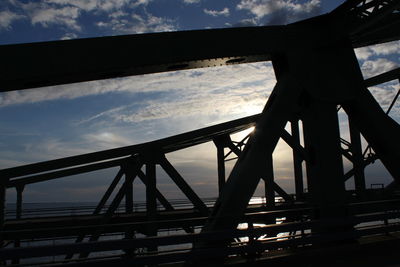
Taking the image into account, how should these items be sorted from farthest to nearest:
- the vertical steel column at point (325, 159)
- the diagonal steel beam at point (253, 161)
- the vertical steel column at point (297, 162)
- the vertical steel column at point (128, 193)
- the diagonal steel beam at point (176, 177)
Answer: the vertical steel column at point (297, 162)
the vertical steel column at point (128, 193)
the diagonal steel beam at point (176, 177)
the vertical steel column at point (325, 159)
the diagonal steel beam at point (253, 161)

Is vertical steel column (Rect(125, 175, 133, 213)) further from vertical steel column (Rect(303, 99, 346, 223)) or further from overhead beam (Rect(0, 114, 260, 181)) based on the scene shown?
vertical steel column (Rect(303, 99, 346, 223))

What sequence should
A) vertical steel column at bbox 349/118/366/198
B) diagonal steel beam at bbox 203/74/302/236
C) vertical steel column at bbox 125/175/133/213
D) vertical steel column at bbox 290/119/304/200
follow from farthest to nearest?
vertical steel column at bbox 290/119/304/200
vertical steel column at bbox 349/118/366/198
vertical steel column at bbox 125/175/133/213
diagonal steel beam at bbox 203/74/302/236

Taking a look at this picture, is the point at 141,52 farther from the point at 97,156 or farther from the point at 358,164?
the point at 358,164

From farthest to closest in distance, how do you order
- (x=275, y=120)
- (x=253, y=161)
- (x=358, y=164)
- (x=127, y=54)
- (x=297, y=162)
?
(x=297, y=162) < (x=358, y=164) < (x=275, y=120) < (x=253, y=161) < (x=127, y=54)

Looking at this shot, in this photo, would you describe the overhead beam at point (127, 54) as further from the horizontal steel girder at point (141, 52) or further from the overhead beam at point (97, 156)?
the overhead beam at point (97, 156)

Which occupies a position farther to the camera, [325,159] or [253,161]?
[325,159]

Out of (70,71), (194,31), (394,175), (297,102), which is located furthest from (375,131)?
(70,71)

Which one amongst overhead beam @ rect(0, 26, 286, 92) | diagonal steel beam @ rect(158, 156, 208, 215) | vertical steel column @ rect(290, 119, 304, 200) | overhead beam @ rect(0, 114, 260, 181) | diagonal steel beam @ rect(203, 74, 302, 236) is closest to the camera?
overhead beam @ rect(0, 26, 286, 92)

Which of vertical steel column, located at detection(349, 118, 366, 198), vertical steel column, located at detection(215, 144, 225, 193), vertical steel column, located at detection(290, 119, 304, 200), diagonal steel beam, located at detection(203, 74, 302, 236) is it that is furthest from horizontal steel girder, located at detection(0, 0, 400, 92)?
vertical steel column, located at detection(349, 118, 366, 198)

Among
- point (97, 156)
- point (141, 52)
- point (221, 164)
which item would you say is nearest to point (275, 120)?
point (141, 52)

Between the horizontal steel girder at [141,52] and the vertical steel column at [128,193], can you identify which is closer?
the horizontal steel girder at [141,52]

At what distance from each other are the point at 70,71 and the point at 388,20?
32.7 feet

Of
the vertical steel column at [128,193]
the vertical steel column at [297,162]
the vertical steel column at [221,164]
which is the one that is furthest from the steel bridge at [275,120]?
the vertical steel column at [297,162]

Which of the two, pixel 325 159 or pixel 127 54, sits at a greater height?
pixel 127 54
